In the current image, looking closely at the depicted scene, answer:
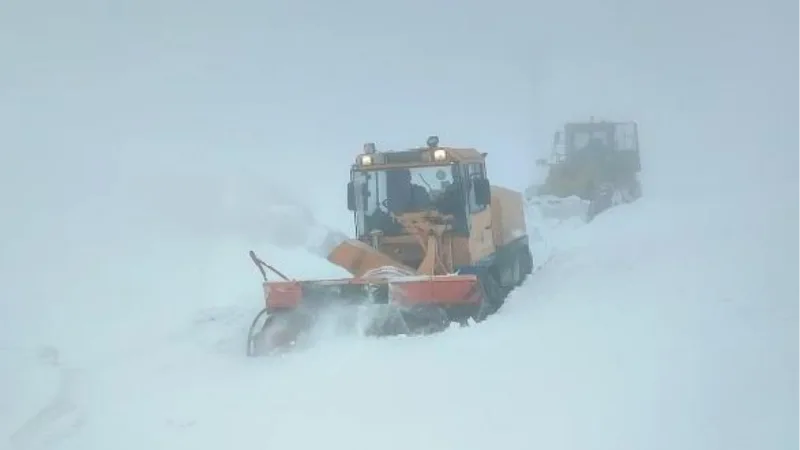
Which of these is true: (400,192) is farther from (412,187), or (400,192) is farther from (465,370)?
(465,370)

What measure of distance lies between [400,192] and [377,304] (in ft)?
2.68

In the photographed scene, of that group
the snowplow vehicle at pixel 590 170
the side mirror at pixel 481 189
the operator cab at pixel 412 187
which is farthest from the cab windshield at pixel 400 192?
the snowplow vehicle at pixel 590 170

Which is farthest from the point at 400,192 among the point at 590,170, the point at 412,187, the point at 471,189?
the point at 590,170

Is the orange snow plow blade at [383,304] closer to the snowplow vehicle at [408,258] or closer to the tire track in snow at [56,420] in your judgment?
the snowplow vehicle at [408,258]

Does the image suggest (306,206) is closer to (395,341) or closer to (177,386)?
(395,341)

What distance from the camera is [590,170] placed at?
341 inches

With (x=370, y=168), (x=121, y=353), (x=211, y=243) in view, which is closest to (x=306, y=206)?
(x=370, y=168)

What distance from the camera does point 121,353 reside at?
324 centimetres

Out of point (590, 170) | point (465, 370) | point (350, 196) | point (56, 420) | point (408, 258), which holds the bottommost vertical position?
point (56, 420)

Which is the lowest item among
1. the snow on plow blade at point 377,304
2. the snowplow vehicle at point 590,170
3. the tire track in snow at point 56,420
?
the tire track in snow at point 56,420

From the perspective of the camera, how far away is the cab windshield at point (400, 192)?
14.7ft

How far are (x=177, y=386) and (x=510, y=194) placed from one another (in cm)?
308

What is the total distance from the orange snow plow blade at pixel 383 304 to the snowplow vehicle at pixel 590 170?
3.42 m

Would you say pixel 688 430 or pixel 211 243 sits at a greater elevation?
pixel 211 243
